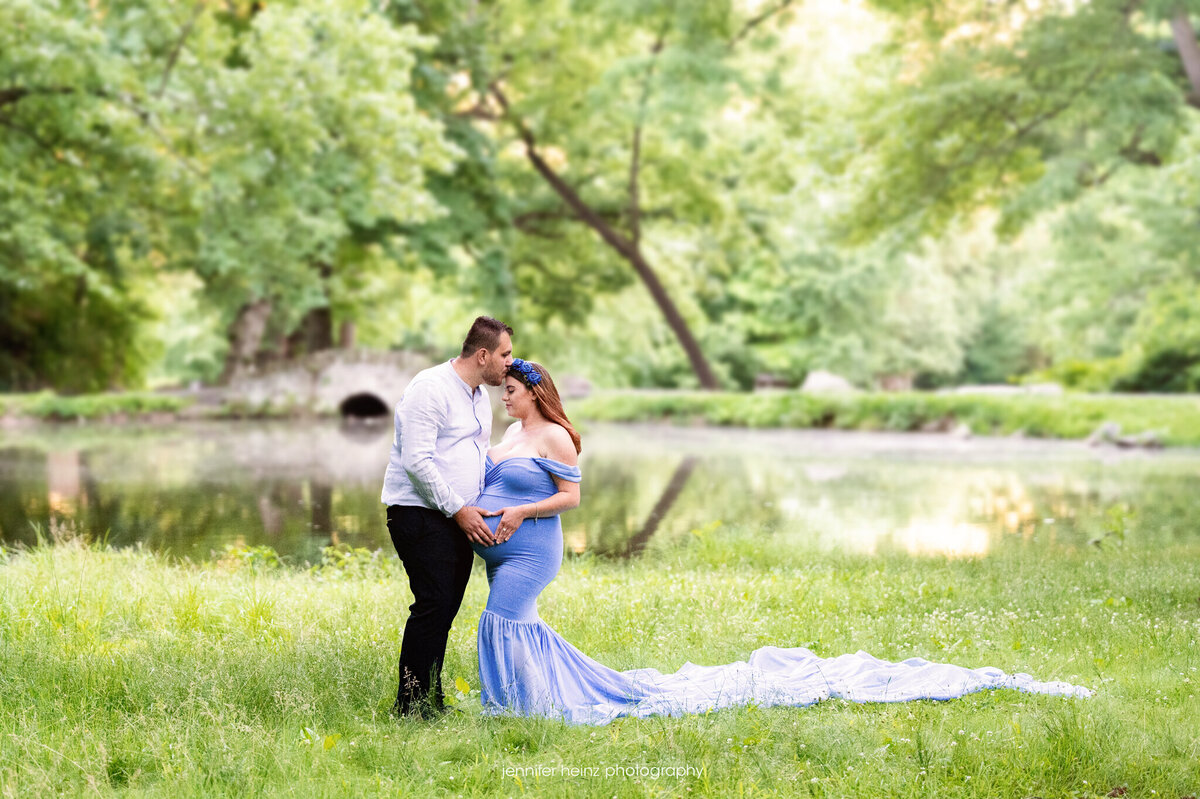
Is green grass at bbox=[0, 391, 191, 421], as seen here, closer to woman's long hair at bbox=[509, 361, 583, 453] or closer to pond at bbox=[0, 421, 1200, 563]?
pond at bbox=[0, 421, 1200, 563]

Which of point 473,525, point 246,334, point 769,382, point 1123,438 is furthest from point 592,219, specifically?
point 473,525

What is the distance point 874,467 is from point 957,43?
7856 mm

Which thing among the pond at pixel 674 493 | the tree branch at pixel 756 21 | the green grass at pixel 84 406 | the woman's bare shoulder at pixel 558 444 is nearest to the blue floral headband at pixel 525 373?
the woman's bare shoulder at pixel 558 444

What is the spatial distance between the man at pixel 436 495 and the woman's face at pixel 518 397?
68 millimetres

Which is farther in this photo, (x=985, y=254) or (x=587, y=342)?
(x=985, y=254)

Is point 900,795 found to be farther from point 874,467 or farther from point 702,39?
point 702,39

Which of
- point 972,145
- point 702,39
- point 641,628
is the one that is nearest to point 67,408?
point 702,39

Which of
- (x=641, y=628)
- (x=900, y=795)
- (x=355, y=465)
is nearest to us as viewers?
(x=900, y=795)

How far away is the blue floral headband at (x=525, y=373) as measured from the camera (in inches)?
229

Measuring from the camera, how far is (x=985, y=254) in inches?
2384

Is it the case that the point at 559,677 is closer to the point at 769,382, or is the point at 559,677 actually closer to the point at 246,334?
the point at 246,334

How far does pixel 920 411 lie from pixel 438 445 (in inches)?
1043

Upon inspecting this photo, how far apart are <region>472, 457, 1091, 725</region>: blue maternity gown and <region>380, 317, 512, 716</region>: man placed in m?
0.18

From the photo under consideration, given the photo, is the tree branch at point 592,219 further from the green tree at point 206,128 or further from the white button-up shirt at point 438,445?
the white button-up shirt at point 438,445
